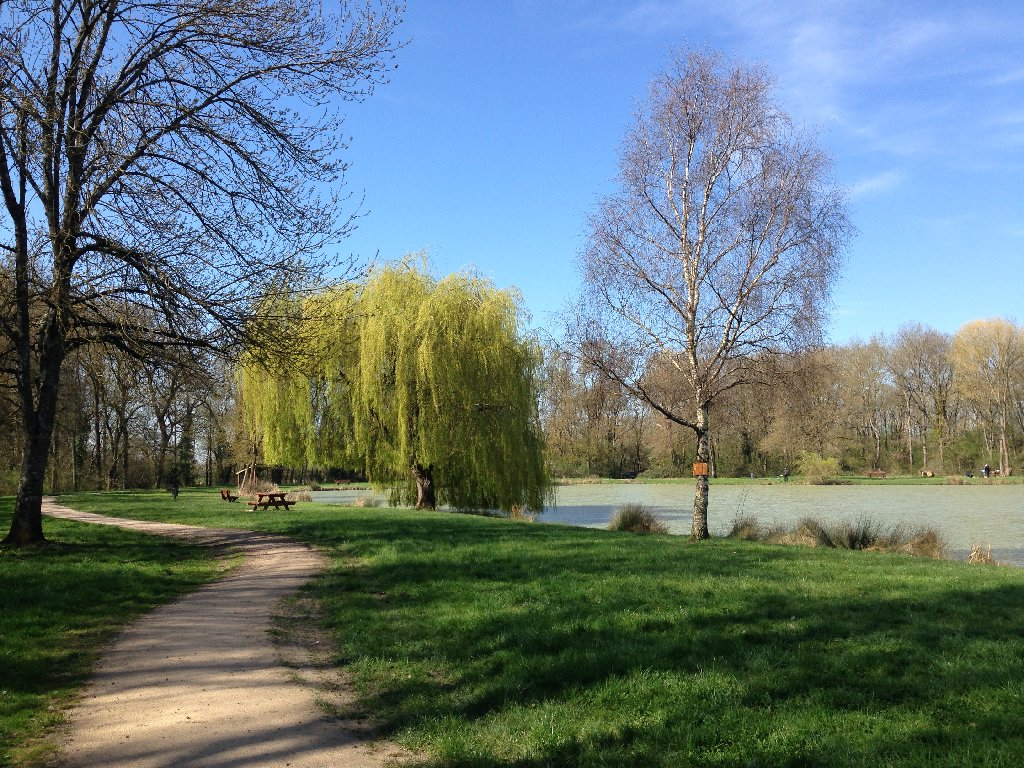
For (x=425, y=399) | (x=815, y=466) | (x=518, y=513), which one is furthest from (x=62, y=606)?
(x=815, y=466)

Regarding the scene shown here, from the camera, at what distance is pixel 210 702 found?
212 inches

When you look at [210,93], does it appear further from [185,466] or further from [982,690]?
[185,466]

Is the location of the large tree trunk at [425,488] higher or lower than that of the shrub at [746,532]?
higher

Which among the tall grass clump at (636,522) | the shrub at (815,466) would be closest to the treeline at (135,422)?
the tall grass clump at (636,522)

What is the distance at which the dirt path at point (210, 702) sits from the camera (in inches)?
177

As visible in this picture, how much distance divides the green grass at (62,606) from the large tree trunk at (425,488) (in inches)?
383

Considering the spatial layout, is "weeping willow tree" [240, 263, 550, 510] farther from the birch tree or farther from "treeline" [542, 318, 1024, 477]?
the birch tree

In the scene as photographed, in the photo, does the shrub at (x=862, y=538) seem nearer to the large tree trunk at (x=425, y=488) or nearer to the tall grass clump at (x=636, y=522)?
the tall grass clump at (x=636, y=522)

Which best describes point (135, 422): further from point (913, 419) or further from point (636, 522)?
point (913, 419)

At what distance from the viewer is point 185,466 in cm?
4947

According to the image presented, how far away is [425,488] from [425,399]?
311 centimetres

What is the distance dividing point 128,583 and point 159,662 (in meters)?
4.10

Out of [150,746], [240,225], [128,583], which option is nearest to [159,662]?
[150,746]

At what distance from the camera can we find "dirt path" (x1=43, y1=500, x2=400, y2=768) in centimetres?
450
